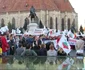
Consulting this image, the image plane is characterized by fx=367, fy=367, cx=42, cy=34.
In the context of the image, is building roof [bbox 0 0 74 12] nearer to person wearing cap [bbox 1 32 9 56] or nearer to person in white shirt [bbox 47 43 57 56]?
person wearing cap [bbox 1 32 9 56]

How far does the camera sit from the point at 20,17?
89.6 m

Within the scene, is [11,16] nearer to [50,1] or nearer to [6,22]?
[6,22]

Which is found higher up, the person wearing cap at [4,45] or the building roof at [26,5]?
the building roof at [26,5]

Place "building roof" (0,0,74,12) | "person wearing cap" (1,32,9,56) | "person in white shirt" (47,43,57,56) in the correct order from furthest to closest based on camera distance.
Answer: "building roof" (0,0,74,12)
"person wearing cap" (1,32,9,56)
"person in white shirt" (47,43,57,56)

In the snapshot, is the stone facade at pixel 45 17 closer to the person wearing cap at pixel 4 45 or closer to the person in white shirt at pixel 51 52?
the person wearing cap at pixel 4 45

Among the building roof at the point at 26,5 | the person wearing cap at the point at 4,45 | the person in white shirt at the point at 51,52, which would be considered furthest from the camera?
the building roof at the point at 26,5

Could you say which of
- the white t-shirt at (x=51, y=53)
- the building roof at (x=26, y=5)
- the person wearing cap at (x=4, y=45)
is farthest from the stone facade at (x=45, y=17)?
the white t-shirt at (x=51, y=53)

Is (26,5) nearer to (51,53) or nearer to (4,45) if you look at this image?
(4,45)

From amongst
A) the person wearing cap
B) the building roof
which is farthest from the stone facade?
the person wearing cap

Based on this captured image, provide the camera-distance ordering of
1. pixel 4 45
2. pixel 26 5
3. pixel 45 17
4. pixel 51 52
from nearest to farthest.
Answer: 1. pixel 51 52
2. pixel 4 45
3. pixel 26 5
4. pixel 45 17

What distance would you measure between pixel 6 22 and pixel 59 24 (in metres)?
13.2

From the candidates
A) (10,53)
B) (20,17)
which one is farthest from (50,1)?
(10,53)

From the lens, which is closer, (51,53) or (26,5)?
(51,53)

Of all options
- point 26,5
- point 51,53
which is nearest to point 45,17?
point 26,5
